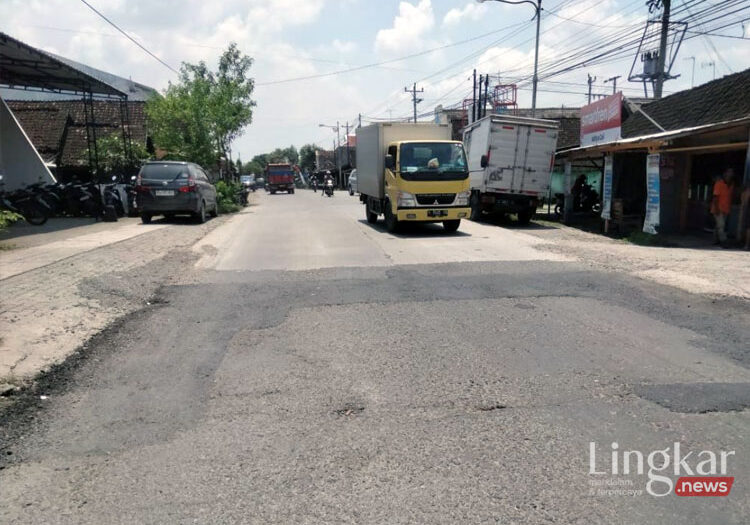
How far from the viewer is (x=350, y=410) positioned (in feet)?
13.5

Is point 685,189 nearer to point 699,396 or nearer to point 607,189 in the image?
point 607,189

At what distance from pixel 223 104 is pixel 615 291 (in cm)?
2468

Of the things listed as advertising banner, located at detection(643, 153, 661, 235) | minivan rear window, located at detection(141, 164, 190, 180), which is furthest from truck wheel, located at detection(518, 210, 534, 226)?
minivan rear window, located at detection(141, 164, 190, 180)

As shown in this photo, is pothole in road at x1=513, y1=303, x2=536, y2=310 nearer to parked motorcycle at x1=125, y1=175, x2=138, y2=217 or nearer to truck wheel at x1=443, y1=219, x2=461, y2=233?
truck wheel at x1=443, y1=219, x2=461, y2=233

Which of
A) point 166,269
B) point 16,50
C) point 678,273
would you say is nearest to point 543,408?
point 678,273

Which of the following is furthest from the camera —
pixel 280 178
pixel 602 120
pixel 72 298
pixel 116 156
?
pixel 280 178

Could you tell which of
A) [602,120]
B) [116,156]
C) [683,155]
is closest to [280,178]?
[116,156]

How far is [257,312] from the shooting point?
22.7 ft

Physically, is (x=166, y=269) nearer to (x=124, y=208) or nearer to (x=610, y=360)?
(x=610, y=360)

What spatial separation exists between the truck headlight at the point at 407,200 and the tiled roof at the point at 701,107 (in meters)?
8.12

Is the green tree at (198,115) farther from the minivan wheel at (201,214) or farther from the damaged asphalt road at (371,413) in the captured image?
the damaged asphalt road at (371,413)

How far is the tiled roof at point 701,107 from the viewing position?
1448 cm

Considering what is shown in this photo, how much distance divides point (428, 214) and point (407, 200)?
645mm

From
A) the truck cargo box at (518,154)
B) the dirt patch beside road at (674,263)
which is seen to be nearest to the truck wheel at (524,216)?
the truck cargo box at (518,154)
